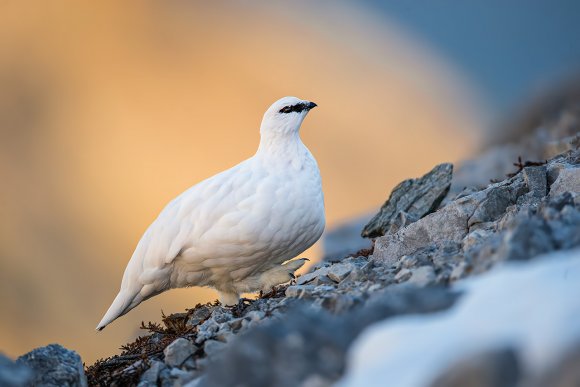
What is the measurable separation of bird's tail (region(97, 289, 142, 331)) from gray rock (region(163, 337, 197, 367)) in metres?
2.54

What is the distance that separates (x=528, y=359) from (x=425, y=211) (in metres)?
4.85

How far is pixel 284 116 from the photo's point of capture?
7.44m

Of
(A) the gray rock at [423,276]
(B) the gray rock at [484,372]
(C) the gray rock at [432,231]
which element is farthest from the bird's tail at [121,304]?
(B) the gray rock at [484,372]

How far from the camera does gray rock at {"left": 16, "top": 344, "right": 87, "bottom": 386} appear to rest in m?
4.34

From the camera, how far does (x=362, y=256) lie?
268 inches

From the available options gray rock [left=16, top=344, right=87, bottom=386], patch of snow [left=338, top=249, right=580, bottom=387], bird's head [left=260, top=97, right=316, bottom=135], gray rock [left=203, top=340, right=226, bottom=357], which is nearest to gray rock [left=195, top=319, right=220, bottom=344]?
gray rock [left=203, top=340, right=226, bottom=357]

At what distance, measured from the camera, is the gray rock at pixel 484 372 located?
7.93ft

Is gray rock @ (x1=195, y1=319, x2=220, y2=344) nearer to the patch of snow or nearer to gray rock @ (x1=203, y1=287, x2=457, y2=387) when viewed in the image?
gray rock @ (x1=203, y1=287, x2=457, y2=387)

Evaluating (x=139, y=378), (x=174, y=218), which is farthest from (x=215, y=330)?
(x=174, y=218)

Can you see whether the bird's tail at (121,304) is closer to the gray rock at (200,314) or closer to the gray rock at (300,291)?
the gray rock at (200,314)

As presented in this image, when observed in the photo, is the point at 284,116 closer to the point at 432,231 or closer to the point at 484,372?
the point at 432,231

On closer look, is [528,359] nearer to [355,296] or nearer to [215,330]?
[355,296]

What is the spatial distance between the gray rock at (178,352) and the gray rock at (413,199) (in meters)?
3.03

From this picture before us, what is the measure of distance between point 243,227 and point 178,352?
1963mm
